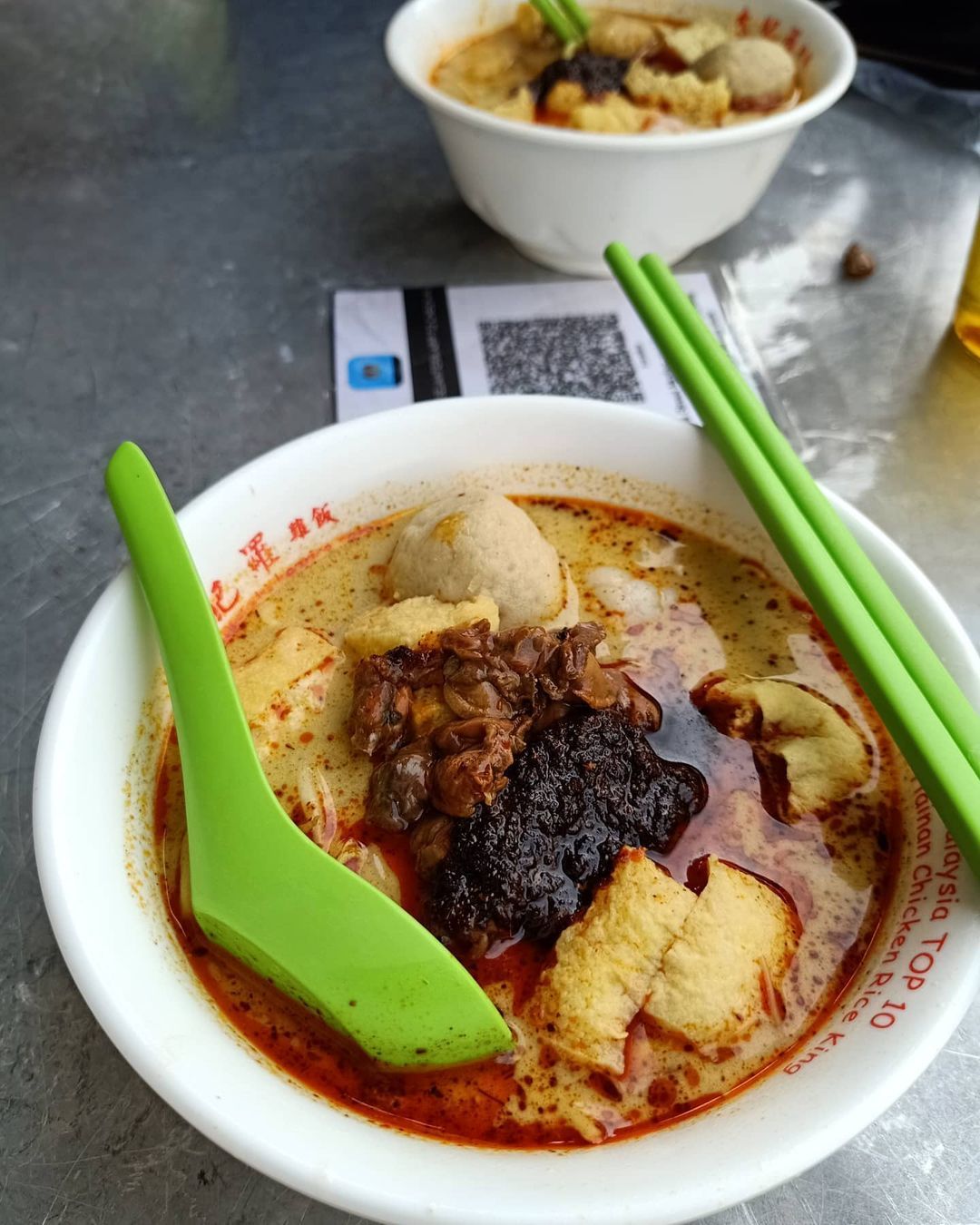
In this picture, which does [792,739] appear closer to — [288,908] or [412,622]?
[412,622]

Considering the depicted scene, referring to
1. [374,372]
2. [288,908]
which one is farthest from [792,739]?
[374,372]

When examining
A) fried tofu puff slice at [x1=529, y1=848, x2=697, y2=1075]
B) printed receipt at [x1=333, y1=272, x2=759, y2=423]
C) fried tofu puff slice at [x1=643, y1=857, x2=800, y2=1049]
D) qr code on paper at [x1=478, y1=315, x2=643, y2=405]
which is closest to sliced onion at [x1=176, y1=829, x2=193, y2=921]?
fried tofu puff slice at [x1=529, y1=848, x2=697, y2=1075]

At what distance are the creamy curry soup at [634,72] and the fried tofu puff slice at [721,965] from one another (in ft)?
5.42

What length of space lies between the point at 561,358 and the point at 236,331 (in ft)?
2.55

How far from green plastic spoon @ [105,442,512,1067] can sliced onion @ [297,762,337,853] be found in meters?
0.15

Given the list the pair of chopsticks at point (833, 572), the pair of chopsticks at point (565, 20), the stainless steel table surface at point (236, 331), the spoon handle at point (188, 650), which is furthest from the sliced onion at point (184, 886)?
the pair of chopsticks at point (565, 20)

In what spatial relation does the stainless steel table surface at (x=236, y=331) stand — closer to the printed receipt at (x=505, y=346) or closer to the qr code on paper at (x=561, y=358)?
the printed receipt at (x=505, y=346)

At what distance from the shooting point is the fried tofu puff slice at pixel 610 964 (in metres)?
1.02

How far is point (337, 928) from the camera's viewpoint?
98 cm

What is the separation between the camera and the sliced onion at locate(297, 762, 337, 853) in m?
1.19

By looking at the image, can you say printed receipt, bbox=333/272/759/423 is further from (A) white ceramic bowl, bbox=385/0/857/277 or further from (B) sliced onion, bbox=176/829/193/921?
(B) sliced onion, bbox=176/829/193/921

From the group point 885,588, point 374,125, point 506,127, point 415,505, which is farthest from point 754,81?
point 885,588

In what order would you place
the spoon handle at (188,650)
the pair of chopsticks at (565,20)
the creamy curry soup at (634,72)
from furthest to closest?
the pair of chopsticks at (565,20), the creamy curry soup at (634,72), the spoon handle at (188,650)

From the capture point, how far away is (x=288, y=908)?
1001 mm
